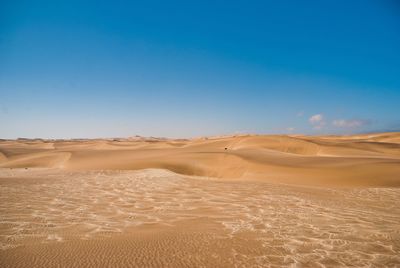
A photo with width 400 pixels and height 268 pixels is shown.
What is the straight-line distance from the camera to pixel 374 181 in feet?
40.9

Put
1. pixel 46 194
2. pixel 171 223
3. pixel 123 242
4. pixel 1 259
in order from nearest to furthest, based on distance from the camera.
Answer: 1. pixel 1 259
2. pixel 123 242
3. pixel 171 223
4. pixel 46 194

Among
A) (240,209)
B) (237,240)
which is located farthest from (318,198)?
(237,240)

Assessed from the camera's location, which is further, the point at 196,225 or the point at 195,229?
the point at 196,225

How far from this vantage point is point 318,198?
8742 mm

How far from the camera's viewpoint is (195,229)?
5.20m

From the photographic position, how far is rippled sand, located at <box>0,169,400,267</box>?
3.88 m

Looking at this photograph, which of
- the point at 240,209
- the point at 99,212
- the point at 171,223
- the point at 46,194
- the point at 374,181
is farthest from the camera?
the point at 374,181

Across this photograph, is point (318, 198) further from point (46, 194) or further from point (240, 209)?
point (46, 194)

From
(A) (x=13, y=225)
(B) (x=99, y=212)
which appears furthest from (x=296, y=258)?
(A) (x=13, y=225)

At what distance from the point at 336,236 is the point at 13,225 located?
5796 millimetres

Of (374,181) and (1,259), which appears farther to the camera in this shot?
(374,181)

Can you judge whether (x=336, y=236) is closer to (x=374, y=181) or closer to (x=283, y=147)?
(x=374, y=181)

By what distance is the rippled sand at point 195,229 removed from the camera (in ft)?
12.7

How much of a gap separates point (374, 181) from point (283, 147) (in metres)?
18.9
